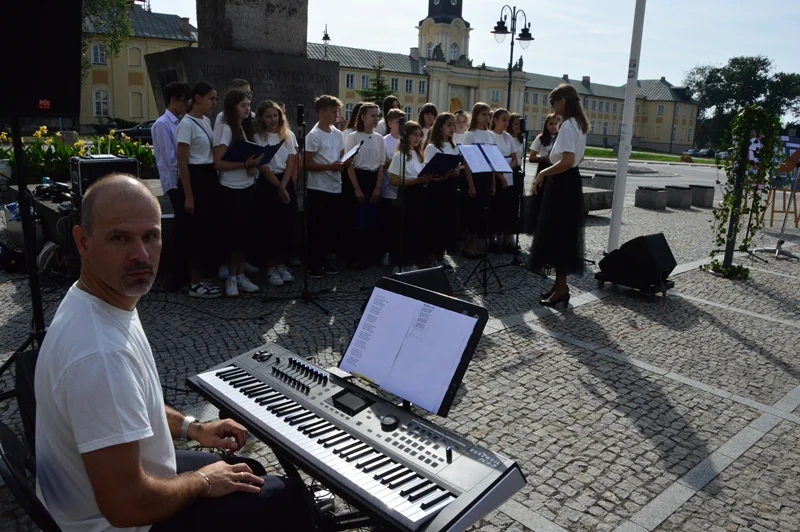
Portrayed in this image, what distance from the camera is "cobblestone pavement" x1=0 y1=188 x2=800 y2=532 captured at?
10.5ft

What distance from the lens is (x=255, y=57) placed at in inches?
305

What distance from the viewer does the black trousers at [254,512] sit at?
1803 mm

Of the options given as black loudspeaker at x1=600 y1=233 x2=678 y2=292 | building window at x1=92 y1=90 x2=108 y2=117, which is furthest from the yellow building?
black loudspeaker at x1=600 y1=233 x2=678 y2=292

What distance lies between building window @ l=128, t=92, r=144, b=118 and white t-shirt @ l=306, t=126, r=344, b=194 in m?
51.5

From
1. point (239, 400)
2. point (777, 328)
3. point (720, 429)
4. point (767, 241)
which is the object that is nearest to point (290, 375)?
point (239, 400)

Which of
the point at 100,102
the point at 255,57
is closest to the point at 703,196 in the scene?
the point at 255,57

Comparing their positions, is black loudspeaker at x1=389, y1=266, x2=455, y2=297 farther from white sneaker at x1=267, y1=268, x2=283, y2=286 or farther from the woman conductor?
white sneaker at x1=267, y1=268, x2=283, y2=286

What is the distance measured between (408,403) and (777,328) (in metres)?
5.27

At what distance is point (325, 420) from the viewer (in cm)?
221

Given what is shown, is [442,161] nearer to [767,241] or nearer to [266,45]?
[266,45]

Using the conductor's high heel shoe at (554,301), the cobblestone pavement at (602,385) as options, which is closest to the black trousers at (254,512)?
the cobblestone pavement at (602,385)

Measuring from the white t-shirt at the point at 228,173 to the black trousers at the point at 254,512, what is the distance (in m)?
4.59

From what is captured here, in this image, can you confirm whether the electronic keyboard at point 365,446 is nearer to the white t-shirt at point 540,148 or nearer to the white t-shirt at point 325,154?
the white t-shirt at point 325,154

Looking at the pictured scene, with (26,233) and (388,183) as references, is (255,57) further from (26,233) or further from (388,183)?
(26,233)
